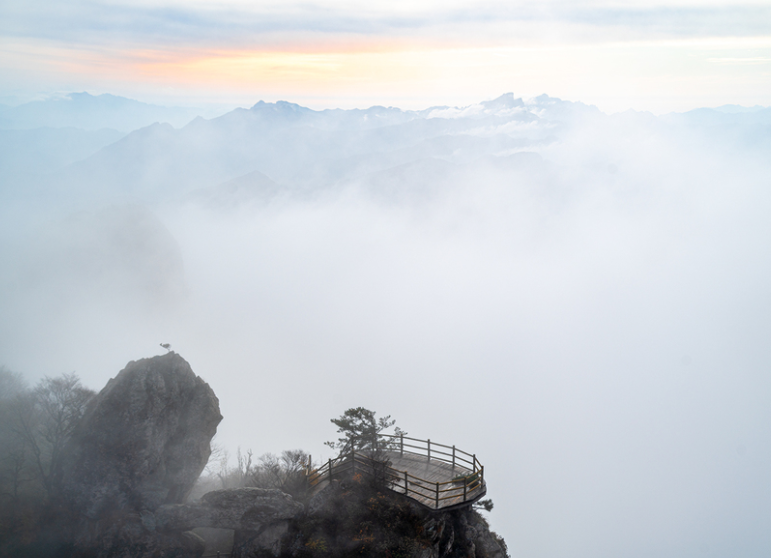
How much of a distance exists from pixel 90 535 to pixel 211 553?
Result: 488 centimetres

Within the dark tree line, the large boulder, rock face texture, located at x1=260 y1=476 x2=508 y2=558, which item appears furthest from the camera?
the dark tree line

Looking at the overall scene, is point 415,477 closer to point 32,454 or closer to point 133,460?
point 133,460

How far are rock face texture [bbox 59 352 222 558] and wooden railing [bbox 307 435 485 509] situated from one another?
19.9 ft

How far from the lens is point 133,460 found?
20.7m

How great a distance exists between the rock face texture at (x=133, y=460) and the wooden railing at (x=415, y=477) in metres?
6.05

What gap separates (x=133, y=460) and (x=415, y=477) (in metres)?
11.9

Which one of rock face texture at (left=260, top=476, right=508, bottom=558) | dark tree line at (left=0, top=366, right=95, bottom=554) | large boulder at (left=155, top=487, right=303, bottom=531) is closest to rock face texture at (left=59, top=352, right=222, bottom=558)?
large boulder at (left=155, top=487, right=303, bottom=531)

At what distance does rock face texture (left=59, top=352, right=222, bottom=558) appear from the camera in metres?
20.0

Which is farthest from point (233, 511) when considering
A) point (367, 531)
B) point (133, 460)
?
point (367, 531)

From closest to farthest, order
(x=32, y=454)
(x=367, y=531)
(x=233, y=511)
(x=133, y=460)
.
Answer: (x=367, y=531)
(x=233, y=511)
(x=133, y=460)
(x=32, y=454)

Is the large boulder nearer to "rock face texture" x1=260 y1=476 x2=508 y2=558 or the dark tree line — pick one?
"rock face texture" x1=260 y1=476 x2=508 y2=558

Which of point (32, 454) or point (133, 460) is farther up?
point (32, 454)

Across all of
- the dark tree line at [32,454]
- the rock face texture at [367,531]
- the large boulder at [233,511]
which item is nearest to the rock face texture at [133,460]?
the large boulder at [233,511]

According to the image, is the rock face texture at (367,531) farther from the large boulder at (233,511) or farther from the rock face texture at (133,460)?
the rock face texture at (133,460)
